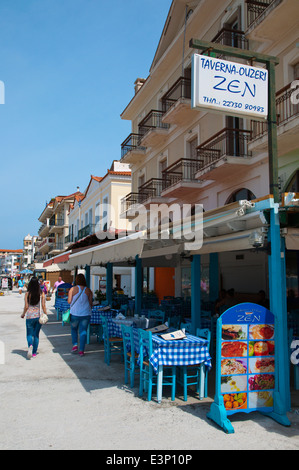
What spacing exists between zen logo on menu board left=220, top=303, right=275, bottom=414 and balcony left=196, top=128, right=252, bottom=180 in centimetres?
873

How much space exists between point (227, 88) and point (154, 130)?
14.1 m

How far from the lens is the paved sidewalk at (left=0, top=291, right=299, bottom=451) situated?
4.28 metres

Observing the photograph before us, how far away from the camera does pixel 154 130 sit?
19.5 m

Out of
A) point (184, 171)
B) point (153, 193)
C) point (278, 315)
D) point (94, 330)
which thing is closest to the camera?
point (278, 315)

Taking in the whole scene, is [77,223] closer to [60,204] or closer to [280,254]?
[60,204]

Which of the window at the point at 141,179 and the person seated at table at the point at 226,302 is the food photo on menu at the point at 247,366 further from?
the window at the point at 141,179

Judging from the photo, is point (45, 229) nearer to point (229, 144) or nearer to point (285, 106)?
point (229, 144)

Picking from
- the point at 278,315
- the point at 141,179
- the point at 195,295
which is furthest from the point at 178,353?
the point at 141,179

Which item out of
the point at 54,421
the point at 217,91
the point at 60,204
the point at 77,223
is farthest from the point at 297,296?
the point at 60,204

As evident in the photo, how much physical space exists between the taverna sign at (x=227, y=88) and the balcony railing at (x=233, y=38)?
28.5 ft

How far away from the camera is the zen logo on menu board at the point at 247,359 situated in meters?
4.91

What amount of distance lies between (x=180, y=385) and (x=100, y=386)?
1.37 m

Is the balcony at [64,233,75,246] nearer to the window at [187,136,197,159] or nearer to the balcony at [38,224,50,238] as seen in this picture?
the balcony at [38,224,50,238]

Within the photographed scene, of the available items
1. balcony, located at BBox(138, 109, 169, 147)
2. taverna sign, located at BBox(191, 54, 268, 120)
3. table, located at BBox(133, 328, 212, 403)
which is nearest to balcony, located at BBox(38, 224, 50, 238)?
balcony, located at BBox(138, 109, 169, 147)
